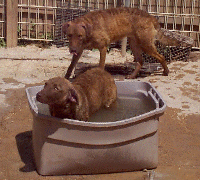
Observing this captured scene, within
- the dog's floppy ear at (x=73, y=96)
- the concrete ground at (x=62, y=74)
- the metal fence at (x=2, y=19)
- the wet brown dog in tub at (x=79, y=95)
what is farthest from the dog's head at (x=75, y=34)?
the metal fence at (x=2, y=19)

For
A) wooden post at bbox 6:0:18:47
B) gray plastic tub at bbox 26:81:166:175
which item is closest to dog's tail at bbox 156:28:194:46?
wooden post at bbox 6:0:18:47

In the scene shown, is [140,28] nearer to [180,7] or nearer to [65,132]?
[180,7]

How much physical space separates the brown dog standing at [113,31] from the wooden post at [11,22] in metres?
2.64

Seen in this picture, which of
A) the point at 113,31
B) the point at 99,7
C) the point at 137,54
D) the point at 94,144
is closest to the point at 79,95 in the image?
the point at 94,144

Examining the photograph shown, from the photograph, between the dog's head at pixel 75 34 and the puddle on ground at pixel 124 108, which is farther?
the dog's head at pixel 75 34

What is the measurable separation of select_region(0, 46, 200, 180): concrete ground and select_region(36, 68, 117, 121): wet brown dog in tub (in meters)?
0.67

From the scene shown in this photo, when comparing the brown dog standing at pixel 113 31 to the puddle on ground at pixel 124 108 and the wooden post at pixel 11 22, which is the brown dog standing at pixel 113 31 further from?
the wooden post at pixel 11 22

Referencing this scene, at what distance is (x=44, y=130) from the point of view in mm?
3770

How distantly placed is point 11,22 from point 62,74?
242 cm

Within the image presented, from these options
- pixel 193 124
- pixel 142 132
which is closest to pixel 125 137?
pixel 142 132

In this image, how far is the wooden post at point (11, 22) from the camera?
29.5 feet

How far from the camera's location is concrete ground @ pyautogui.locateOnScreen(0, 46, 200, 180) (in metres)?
4.07

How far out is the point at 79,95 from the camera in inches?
165

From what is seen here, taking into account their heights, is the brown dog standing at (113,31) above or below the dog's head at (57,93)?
above
